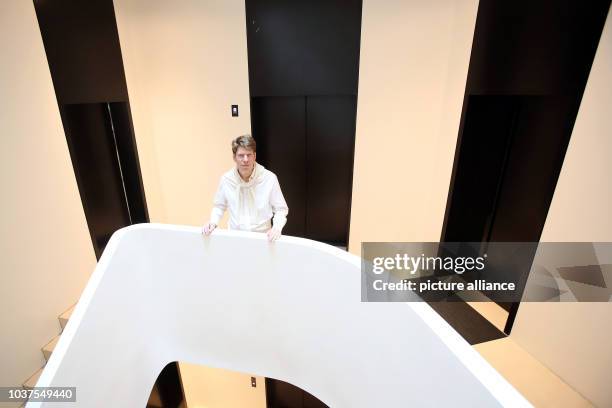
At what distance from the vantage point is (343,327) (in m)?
1.74

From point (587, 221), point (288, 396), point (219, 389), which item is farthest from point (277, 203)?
point (219, 389)

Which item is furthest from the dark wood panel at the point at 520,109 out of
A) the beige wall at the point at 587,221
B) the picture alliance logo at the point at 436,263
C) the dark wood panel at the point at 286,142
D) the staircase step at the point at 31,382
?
the staircase step at the point at 31,382

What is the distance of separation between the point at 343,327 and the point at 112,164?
10.4 ft

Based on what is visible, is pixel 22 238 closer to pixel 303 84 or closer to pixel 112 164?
pixel 112 164

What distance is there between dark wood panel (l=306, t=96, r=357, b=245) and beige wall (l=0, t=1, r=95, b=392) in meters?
2.44

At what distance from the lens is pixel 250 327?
213cm

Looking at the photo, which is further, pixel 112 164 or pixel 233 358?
pixel 112 164

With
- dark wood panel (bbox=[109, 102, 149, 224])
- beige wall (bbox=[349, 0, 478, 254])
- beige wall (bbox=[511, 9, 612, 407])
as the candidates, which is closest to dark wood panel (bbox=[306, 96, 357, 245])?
beige wall (bbox=[349, 0, 478, 254])

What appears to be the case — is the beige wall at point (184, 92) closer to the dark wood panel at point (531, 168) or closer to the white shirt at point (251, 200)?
the white shirt at point (251, 200)

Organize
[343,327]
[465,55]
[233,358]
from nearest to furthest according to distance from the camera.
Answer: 1. [343,327]
2. [233,358]
3. [465,55]

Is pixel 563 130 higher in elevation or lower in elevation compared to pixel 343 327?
higher

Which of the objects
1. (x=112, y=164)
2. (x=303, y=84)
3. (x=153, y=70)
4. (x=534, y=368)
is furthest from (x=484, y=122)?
(x=112, y=164)

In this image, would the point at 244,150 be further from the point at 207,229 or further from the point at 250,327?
the point at 250,327

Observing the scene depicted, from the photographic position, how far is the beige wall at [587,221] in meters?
1.84
